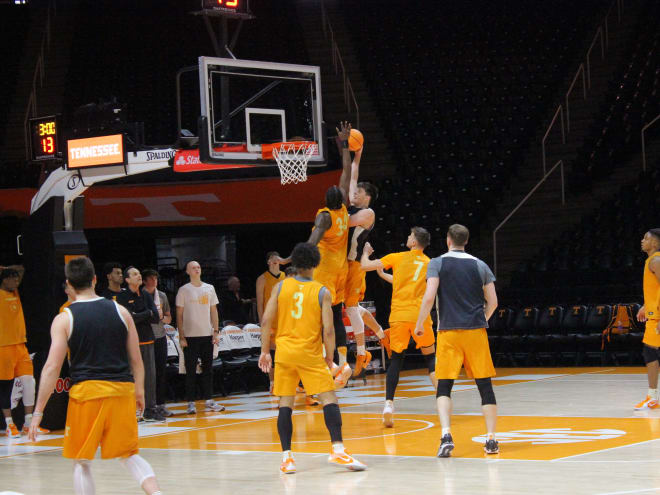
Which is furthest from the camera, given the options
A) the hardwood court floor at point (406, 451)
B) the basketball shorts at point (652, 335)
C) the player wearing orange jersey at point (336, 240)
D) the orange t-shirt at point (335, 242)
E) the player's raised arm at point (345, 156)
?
the basketball shorts at point (652, 335)

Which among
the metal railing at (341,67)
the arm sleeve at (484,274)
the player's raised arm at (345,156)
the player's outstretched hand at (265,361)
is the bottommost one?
the player's outstretched hand at (265,361)

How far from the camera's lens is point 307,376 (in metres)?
7.96

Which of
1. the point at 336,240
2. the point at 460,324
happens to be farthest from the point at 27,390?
the point at 460,324

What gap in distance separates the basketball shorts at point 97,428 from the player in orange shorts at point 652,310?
270 inches

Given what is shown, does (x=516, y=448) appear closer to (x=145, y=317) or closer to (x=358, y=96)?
(x=145, y=317)

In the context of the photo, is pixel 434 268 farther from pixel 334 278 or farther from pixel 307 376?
pixel 334 278

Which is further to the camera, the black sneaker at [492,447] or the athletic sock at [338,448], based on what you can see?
the black sneaker at [492,447]

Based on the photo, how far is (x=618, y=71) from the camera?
24.8 metres

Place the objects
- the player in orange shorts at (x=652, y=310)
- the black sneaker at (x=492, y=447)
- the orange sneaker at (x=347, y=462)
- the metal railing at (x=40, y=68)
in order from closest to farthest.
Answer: the orange sneaker at (x=347, y=462)
the black sneaker at (x=492, y=447)
the player in orange shorts at (x=652, y=310)
the metal railing at (x=40, y=68)

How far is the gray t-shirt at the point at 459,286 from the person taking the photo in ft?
27.7

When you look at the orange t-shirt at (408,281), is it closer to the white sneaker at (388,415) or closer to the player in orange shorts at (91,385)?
the white sneaker at (388,415)

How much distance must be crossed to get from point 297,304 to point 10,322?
501 centimetres

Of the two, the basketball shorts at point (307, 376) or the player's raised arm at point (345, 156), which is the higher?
the player's raised arm at point (345, 156)

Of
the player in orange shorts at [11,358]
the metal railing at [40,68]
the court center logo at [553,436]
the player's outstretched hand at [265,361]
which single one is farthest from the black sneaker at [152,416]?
the metal railing at [40,68]
